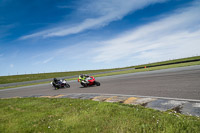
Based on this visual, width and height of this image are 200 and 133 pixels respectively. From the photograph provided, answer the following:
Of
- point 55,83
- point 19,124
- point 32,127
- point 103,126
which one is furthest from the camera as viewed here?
point 55,83

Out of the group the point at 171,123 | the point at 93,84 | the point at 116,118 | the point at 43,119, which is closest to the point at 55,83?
the point at 93,84

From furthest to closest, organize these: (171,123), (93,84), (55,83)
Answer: (55,83) → (93,84) → (171,123)

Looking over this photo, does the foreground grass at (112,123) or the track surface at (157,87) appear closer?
the foreground grass at (112,123)

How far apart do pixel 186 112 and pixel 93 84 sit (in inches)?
408

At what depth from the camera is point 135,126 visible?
341 centimetres

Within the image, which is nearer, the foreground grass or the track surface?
the foreground grass

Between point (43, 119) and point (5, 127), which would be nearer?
point (5, 127)

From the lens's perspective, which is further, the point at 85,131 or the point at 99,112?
the point at 99,112

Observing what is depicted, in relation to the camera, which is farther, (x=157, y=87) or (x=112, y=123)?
(x=157, y=87)

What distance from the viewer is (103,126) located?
11.8 feet

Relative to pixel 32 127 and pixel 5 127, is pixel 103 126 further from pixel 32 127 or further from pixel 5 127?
pixel 5 127

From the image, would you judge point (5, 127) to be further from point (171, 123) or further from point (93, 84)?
point (93, 84)

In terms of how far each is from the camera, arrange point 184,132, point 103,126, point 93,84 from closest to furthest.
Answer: point 184,132, point 103,126, point 93,84

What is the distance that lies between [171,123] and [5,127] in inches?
179
